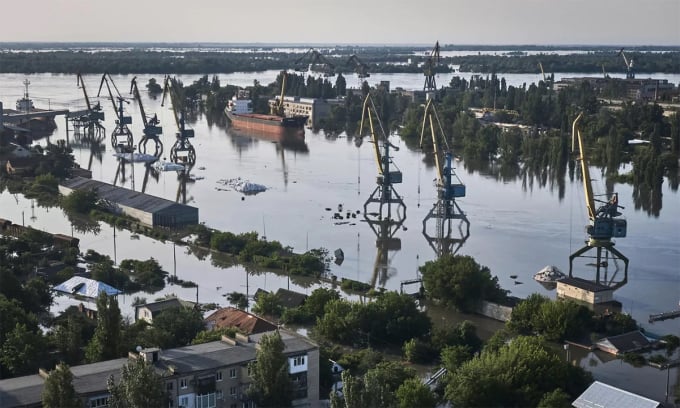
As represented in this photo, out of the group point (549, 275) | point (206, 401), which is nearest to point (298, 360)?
point (206, 401)

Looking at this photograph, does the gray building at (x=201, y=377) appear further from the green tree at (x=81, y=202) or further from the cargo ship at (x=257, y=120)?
the cargo ship at (x=257, y=120)

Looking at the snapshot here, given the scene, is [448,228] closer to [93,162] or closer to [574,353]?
[574,353]

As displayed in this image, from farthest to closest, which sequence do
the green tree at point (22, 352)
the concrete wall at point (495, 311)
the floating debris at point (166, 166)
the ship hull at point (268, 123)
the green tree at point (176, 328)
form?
the ship hull at point (268, 123) < the floating debris at point (166, 166) < the concrete wall at point (495, 311) < the green tree at point (176, 328) < the green tree at point (22, 352)

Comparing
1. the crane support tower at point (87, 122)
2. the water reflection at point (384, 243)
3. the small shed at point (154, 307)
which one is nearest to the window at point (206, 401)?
the small shed at point (154, 307)

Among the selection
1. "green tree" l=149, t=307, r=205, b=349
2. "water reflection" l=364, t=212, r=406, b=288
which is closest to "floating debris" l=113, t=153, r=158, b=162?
"water reflection" l=364, t=212, r=406, b=288

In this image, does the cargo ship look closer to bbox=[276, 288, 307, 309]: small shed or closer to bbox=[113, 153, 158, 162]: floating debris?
bbox=[113, 153, 158, 162]: floating debris

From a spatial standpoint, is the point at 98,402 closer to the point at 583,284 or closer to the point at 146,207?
the point at 583,284

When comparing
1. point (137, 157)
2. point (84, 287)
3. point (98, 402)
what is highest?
point (98, 402)

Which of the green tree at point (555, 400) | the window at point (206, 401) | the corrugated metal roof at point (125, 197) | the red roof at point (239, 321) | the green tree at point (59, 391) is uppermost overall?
the green tree at point (59, 391)
